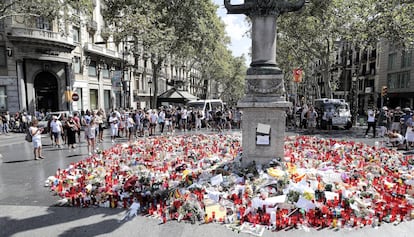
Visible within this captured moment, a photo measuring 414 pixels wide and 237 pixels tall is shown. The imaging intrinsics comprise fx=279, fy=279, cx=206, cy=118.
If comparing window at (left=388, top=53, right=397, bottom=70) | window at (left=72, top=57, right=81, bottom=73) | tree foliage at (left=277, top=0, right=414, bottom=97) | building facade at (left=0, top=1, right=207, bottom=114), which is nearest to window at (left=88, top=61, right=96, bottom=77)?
building facade at (left=0, top=1, right=207, bottom=114)

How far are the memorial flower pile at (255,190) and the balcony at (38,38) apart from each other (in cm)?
2015

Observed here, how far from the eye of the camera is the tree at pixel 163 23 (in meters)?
22.4

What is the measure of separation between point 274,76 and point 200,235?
4009 millimetres

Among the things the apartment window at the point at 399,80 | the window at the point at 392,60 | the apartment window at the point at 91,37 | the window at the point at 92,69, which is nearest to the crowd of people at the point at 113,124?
the window at the point at 92,69

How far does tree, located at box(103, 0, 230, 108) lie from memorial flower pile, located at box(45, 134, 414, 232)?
16.0 meters

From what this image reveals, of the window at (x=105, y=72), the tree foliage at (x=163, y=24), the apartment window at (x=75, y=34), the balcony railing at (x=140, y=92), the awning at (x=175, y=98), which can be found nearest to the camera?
the tree foliage at (x=163, y=24)

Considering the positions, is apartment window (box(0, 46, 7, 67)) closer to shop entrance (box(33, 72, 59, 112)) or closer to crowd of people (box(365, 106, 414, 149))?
shop entrance (box(33, 72, 59, 112))

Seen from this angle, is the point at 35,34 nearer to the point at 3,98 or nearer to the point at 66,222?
the point at 3,98

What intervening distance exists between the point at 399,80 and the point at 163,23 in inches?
1262

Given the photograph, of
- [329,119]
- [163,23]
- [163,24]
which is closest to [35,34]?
[163,23]

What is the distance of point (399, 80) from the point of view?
123 feet

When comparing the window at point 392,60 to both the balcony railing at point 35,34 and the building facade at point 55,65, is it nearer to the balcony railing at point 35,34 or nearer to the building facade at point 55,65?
the building facade at point 55,65

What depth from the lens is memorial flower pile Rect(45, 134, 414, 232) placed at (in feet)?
16.4

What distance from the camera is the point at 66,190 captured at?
21.9 ft
